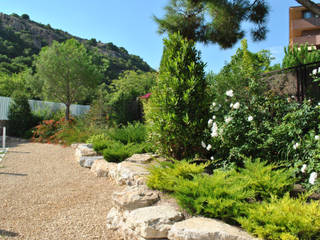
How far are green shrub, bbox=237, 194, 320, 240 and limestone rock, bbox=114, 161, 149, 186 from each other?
175 centimetres

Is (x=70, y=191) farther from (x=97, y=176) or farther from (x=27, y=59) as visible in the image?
(x=27, y=59)

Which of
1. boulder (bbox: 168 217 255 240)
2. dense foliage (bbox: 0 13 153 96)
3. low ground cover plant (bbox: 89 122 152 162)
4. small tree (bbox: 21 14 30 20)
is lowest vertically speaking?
boulder (bbox: 168 217 255 240)

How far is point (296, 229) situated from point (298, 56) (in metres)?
6.96

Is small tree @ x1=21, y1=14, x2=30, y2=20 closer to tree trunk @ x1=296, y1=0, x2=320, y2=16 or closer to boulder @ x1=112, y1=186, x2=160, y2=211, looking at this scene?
tree trunk @ x1=296, y1=0, x2=320, y2=16

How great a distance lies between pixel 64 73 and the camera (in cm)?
1094

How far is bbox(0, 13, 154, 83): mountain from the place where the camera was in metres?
25.7

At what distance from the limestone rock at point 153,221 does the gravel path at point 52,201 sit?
1.42ft

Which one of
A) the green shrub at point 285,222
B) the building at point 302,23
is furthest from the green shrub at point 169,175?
the building at point 302,23

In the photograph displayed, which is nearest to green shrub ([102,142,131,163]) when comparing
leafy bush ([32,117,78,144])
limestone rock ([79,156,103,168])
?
limestone rock ([79,156,103,168])

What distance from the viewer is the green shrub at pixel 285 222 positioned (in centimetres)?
175

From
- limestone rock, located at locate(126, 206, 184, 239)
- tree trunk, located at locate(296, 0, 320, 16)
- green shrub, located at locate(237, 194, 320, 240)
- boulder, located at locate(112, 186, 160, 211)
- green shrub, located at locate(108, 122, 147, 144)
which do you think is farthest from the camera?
green shrub, located at locate(108, 122, 147, 144)

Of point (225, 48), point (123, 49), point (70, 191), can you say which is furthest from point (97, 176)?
point (123, 49)

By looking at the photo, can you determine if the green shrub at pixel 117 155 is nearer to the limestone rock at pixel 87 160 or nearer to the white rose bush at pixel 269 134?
the limestone rock at pixel 87 160

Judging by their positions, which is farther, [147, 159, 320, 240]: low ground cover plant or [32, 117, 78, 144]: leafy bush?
[32, 117, 78, 144]: leafy bush
